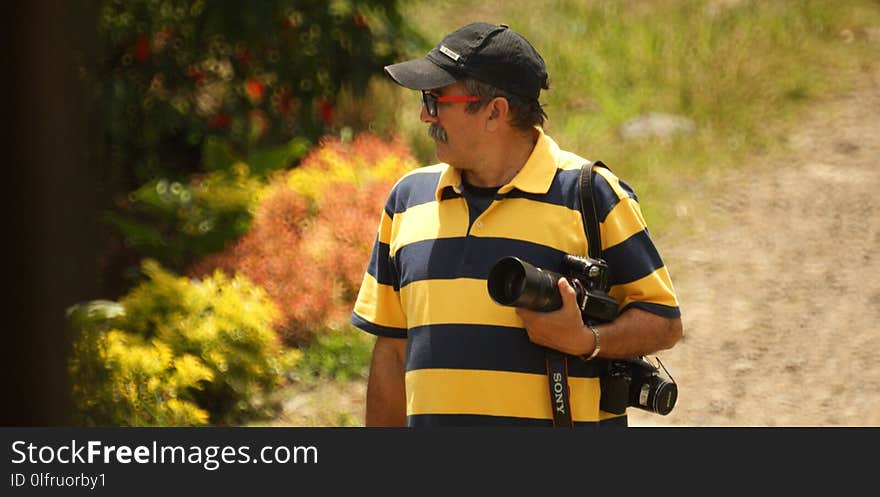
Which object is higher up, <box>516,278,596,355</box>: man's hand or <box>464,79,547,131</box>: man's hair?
<box>464,79,547,131</box>: man's hair

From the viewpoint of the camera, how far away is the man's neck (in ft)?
9.48

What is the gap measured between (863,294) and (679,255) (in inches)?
43.3

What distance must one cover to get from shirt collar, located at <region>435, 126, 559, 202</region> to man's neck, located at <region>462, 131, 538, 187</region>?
0.10 ft

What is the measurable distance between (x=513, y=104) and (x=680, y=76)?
21.9ft

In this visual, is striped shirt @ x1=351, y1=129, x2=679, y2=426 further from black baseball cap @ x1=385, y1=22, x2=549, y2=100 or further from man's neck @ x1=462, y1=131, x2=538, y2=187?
black baseball cap @ x1=385, y1=22, x2=549, y2=100

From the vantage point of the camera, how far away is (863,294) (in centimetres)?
691

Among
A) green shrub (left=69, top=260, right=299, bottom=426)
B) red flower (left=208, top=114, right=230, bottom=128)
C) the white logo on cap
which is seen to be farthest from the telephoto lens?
red flower (left=208, top=114, right=230, bottom=128)

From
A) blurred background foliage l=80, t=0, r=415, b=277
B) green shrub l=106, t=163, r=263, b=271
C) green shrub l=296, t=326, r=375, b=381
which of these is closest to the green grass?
blurred background foliage l=80, t=0, r=415, b=277

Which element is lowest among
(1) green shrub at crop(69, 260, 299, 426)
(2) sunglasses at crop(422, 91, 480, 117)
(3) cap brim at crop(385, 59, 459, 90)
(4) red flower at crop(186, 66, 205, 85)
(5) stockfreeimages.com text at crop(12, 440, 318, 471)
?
(5) stockfreeimages.com text at crop(12, 440, 318, 471)

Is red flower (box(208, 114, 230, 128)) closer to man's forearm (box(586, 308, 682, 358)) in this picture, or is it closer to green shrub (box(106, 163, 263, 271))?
green shrub (box(106, 163, 263, 271))

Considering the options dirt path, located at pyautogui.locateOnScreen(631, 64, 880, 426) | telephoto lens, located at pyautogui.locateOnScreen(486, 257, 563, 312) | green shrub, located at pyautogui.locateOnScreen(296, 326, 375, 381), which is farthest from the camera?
green shrub, located at pyautogui.locateOnScreen(296, 326, 375, 381)

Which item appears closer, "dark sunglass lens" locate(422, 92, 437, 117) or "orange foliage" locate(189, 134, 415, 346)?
"dark sunglass lens" locate(422, 92, 437, 117)

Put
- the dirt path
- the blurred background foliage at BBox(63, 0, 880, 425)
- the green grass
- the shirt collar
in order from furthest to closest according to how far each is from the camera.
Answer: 1. the green grass
2. the dirt path
3. the blurred background foliage at BBox(63, 0, 880, 425)
4. the shirt collar

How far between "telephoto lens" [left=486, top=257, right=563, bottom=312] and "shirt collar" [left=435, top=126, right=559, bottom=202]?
8.6 inches
